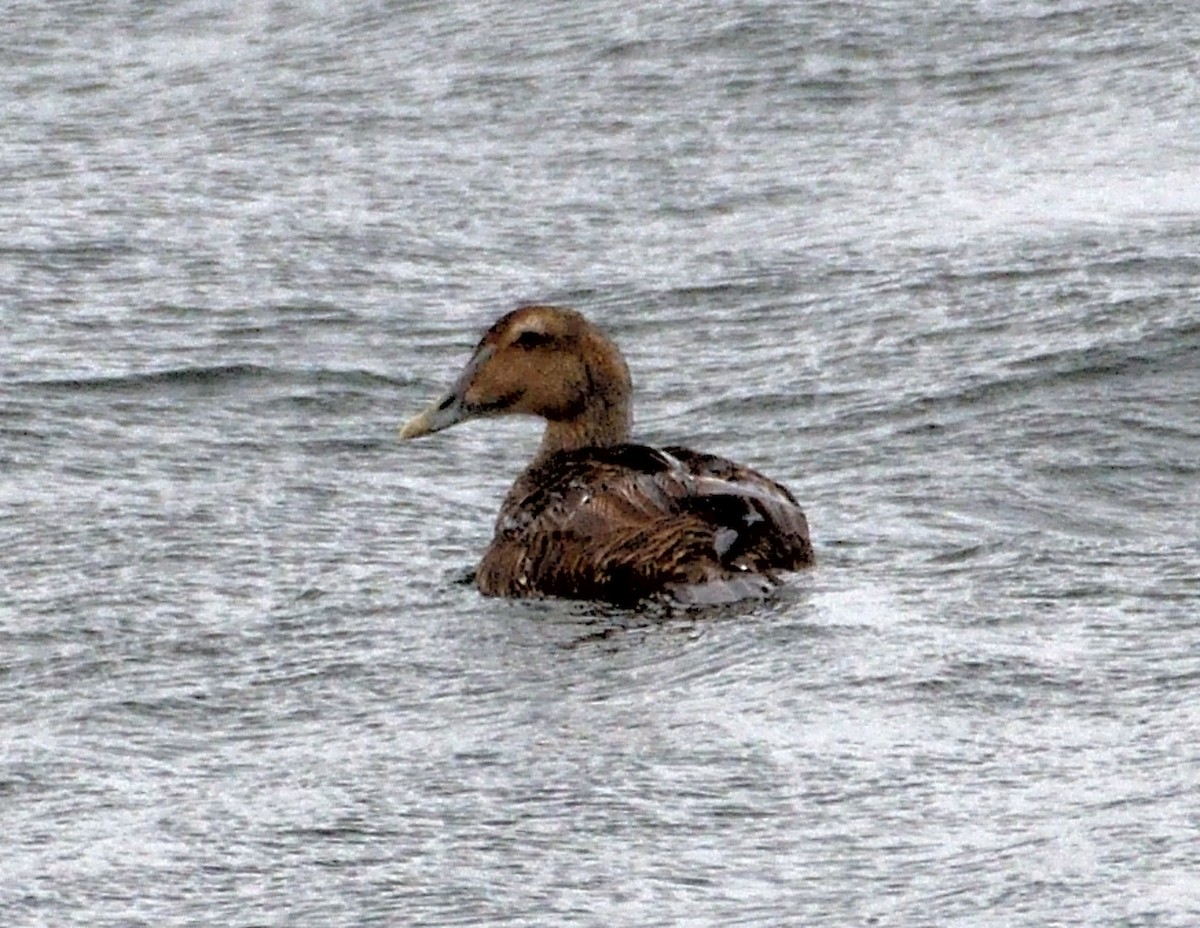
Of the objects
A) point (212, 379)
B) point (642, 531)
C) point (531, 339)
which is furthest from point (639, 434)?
point (642, 531)

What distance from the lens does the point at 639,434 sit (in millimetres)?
12141

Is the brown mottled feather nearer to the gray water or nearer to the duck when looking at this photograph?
the duck

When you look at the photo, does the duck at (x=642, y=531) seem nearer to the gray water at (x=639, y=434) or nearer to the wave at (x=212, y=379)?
the gray water at (x=639, y=434)

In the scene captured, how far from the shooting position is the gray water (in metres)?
7.20

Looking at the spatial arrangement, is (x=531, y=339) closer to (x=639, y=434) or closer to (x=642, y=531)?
(x=642, y=531)

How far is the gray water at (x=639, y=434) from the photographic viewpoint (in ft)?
23.6

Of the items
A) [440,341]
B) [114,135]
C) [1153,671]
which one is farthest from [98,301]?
[1153,671]

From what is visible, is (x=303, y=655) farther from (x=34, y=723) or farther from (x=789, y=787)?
(x=789, y=787)

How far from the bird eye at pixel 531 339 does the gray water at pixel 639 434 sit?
621 mm

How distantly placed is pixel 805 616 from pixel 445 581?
1.32 m

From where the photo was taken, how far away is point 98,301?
13602mm

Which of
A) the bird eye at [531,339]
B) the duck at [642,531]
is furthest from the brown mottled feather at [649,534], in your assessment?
the bird eye at [531,339]

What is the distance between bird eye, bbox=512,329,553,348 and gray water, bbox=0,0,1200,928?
2.04 ft

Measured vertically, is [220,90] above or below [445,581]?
above
